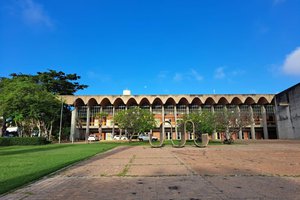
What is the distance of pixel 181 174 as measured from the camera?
24.4ft

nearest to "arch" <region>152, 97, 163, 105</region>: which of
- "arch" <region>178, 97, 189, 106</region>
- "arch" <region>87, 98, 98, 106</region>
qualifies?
"arch" <region>178, 97, 189, 106</region>

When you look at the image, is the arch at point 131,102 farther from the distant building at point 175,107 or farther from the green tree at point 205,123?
the green tree at point 205,123

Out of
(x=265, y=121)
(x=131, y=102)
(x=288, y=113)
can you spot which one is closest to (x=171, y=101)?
(x=131, y=102)

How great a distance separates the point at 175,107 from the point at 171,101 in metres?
1.83

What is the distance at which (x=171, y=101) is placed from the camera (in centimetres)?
5619

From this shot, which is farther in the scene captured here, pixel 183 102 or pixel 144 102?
pixel 144 102

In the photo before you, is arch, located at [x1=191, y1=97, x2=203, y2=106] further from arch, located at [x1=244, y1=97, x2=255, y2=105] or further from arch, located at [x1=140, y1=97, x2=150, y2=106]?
arch, located at [x1=140, y1=97, x2=150, y2=106]

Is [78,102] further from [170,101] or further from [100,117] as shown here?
[170,101]

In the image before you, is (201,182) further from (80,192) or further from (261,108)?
(261,108)

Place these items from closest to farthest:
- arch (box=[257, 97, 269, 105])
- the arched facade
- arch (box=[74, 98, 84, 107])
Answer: arch (box=[257, 97, 269, 105]) → the arched facade → arch (box=[74, 98, 84, 107])

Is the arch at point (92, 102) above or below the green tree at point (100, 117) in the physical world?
above

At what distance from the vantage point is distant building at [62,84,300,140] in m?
53.1

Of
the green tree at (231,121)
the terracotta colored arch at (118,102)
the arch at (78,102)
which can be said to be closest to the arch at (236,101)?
the green tree at (231,121)

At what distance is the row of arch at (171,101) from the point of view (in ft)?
175
